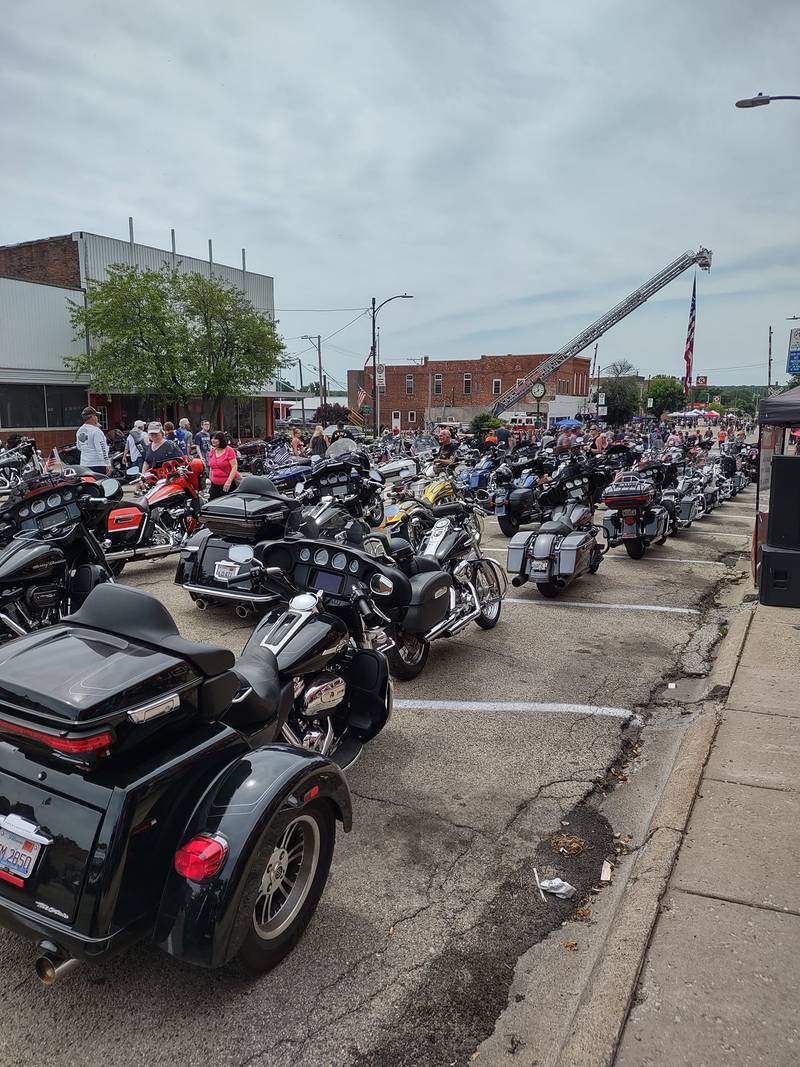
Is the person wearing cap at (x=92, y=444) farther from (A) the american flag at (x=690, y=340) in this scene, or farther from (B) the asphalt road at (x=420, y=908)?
(A) the american flag at (x=690, y=340)

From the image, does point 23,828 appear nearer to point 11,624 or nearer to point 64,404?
point 11,624

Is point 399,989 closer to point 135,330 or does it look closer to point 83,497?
point 83,497

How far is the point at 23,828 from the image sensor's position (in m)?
2.23

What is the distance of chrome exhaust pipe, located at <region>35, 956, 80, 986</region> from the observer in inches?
86.9

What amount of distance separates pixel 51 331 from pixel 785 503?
3040 centimetres

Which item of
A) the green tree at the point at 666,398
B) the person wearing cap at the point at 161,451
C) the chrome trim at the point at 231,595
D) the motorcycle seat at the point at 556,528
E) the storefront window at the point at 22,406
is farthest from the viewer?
the green tree at the point at 666,398

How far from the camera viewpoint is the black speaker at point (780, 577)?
11.6 feet

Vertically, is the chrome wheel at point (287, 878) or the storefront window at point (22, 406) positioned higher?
the storefront window at point (22, 406)

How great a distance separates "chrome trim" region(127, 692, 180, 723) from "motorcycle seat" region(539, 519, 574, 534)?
6180 millimetres

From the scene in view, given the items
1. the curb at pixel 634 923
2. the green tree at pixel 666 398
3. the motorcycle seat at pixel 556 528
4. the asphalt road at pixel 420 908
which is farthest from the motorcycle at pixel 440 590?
the green tree at pixel 666 398

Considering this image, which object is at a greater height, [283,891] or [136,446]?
[136,446]

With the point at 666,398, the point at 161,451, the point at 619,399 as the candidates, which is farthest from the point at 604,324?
the point at 161,451

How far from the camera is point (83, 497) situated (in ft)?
22.4

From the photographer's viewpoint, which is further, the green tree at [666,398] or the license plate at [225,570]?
the green tree at [666,398]
